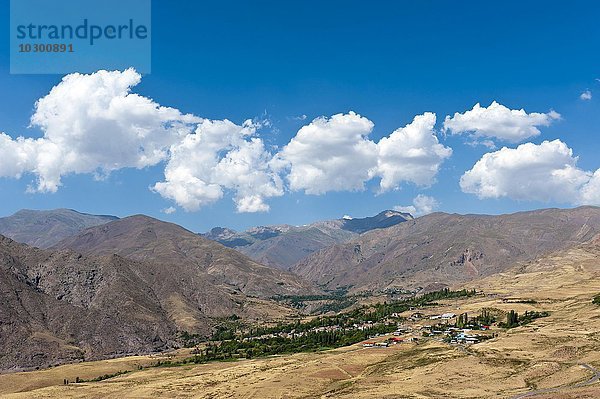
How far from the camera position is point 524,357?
5787 inches

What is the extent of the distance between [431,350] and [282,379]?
187 feet

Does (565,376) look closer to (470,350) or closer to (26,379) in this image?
(470,350)

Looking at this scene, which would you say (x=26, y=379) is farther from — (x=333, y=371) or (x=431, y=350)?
(x=431, y=350)

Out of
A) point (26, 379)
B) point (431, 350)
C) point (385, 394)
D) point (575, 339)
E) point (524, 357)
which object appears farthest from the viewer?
point (26, 379)

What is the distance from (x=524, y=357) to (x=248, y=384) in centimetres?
8189

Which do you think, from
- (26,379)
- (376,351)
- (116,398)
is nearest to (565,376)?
(376,351)

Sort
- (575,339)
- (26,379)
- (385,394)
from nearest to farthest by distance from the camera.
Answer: (385,394)
(575,339)
(26,379)

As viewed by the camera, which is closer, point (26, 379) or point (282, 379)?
point (282, 379)

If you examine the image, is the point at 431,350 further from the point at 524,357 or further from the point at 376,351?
the point at 524,357

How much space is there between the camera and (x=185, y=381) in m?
166

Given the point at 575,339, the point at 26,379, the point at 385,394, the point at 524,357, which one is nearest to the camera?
the point at 385,394

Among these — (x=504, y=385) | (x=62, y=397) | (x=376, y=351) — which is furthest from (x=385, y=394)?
(x=62, y=397)

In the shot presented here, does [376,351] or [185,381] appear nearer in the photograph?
[185,381]

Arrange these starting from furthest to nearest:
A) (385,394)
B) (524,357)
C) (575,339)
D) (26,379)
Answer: (26,379), (575,339), (524,357), (385,394)
